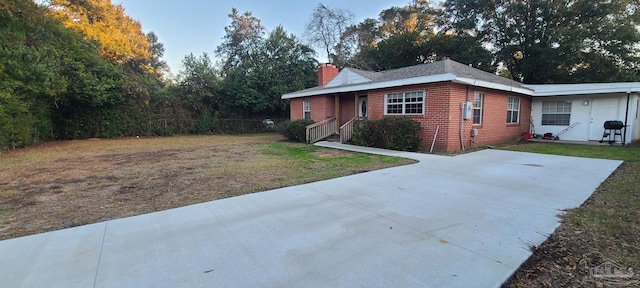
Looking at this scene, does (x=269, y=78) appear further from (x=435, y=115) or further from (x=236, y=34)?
(x=435, y=115)

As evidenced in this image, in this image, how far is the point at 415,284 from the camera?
7.11 ft

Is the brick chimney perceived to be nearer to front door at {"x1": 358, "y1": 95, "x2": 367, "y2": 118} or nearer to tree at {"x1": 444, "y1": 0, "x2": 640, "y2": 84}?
front door at {"x1": 358, "y1": 95, "x2": 367, "y2": 118}

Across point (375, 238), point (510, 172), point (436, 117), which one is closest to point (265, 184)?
point (375, 238)

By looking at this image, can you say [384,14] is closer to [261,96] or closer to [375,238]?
→ [261,96]

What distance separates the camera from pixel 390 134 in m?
10.4

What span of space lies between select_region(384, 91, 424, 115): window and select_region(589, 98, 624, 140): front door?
8363mm

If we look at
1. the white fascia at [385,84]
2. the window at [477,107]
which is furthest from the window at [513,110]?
the white fascia at [385,84]

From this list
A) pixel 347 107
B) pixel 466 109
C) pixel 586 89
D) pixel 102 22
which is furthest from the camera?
pixel 102 22

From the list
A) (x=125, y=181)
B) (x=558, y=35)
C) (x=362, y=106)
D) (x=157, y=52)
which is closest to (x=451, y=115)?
(x=362, y=106)

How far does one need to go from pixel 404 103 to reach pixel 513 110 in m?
5.72

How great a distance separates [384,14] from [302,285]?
103 ft

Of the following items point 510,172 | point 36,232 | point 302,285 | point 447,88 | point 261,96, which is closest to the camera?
point 302,285

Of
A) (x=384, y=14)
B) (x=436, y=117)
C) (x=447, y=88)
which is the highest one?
(x=384, y=14)

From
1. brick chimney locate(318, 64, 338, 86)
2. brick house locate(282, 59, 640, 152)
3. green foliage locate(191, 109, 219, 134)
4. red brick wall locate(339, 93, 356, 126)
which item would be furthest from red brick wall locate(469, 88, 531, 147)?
green foliage locate(191, 109, 219, 134)
